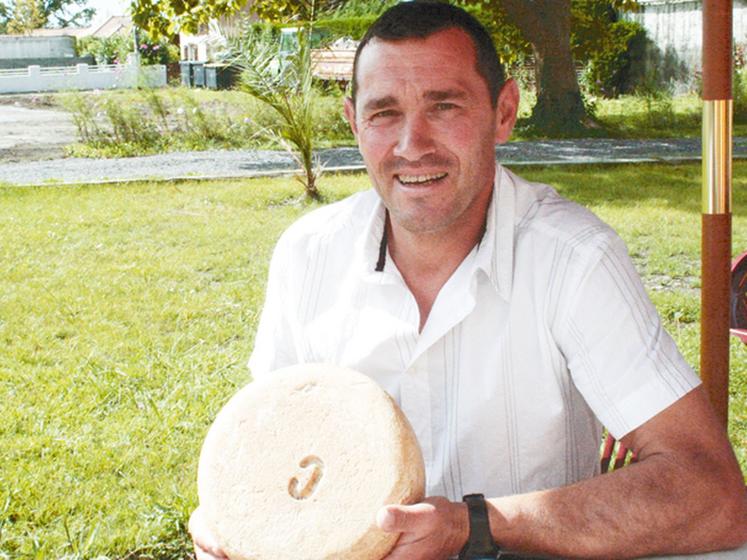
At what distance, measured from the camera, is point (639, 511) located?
61.2 inches

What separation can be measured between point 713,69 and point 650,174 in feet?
28.3

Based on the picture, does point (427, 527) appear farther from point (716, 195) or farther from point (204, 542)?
point (716, 195)

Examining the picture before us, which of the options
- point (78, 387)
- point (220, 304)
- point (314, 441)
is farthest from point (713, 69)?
point (220, 304)

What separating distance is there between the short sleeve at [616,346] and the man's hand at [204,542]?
2.21 feet

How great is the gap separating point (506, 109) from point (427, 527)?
976 millimetres

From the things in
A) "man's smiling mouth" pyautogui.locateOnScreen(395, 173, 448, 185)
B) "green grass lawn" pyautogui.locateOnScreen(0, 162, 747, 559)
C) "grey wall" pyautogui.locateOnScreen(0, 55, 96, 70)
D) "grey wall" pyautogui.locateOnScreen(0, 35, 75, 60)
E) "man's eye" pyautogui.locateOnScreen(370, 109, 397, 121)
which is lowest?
"green grass lawn" pyautogui.locateOnScreen(0, 162, 747, 559)

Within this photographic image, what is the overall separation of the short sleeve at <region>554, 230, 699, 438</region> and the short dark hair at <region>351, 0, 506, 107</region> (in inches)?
17.7

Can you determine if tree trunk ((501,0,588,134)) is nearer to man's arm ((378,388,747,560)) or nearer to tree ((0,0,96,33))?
man's arm ((378,388,747,560))

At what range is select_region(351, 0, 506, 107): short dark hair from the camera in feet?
6.33

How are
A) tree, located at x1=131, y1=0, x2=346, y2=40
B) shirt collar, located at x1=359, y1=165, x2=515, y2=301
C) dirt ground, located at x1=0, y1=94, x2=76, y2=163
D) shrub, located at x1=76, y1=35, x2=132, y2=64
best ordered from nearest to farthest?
shirt collar, located at x1=359, y1=165, x2=515, y2=301
tree, located at x1=131, y1=0, x2=346, y2=40
dirt ground, located at x1=0, y1=94, x2=76, y2=163
shrub, located at x1=76, y1=35, x2=132, y2=64

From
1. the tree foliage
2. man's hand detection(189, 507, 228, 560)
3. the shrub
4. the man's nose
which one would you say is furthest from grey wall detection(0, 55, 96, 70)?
man's hand detection(189, 507, 228, 560)

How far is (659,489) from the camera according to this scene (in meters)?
1.57

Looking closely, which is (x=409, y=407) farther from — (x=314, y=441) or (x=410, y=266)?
(x=314, y=441)

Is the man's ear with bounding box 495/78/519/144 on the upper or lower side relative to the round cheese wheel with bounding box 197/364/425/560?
upper
